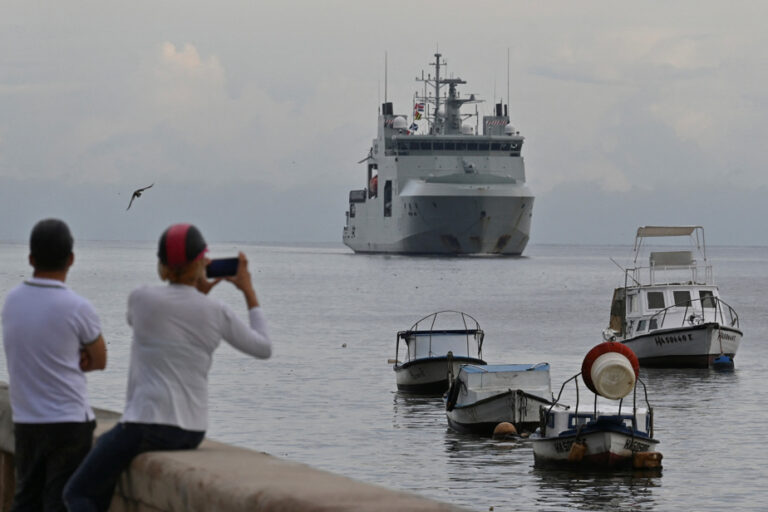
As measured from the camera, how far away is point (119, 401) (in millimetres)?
28703

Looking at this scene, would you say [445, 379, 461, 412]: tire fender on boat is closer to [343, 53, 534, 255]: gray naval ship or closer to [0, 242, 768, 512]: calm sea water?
[0, 242, 768, 512]: calm sea water

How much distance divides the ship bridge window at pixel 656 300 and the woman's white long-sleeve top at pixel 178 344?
3270 centimetres

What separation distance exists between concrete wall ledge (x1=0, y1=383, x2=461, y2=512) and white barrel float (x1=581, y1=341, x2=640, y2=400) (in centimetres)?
1431

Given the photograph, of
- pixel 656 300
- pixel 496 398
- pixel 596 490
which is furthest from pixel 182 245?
pixel 656 300

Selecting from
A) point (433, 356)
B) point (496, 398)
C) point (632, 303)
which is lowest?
point (496, 398)

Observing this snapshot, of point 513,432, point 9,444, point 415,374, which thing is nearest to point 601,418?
point 513,432

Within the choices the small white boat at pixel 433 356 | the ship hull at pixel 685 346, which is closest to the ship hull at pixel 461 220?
the ship hull at pixel 685 346

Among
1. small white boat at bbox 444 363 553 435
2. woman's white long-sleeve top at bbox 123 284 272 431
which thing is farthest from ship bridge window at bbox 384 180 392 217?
woman's white long-sleeve top at bbox 123 284 272 431

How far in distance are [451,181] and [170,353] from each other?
112907 millimetres

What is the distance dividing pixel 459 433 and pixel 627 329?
15.0 m

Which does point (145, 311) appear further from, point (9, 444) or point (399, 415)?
point (399, 415)

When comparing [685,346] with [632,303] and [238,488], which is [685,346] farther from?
[238,488]

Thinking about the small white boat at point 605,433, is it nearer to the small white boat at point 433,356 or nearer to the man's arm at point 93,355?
the small white boat at point 433,356

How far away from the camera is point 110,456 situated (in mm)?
5441
